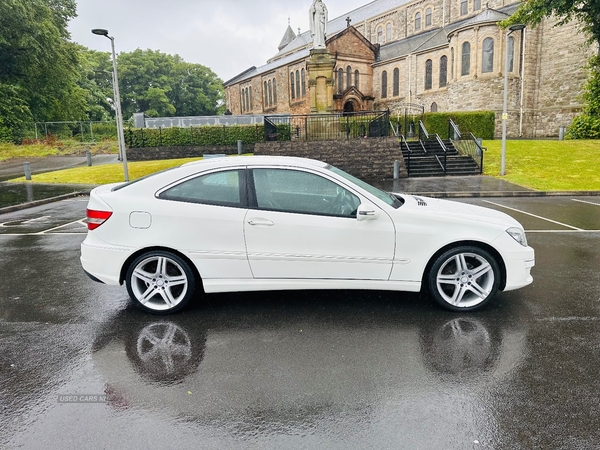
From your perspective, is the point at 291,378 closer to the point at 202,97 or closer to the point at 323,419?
the point at 323,419

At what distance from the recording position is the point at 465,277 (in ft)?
14.6

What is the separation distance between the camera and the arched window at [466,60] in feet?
132

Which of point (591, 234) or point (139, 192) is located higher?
point (139, 192)

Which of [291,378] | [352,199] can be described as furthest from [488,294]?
[291,378]

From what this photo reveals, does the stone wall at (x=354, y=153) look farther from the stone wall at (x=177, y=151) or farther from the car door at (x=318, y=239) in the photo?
the car door at (x=318, y=239)

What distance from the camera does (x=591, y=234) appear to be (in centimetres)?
827

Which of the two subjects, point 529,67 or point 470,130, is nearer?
point 470,130

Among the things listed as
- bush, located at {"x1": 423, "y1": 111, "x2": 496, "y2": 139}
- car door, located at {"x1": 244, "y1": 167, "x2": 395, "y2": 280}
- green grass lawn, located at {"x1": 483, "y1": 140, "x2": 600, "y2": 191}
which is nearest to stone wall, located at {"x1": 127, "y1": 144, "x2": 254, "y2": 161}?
bush, located at {"x1": 423, "y1": 111, "x2": 496, "y2": 139}

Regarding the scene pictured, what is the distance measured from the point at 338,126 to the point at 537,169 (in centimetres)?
1020

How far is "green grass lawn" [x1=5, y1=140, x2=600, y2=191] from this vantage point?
17.2 m

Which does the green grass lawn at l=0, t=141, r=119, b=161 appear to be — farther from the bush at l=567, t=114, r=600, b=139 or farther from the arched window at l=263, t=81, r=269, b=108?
the bush at l=567, t=114, r=600, b=139

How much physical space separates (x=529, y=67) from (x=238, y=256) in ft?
144

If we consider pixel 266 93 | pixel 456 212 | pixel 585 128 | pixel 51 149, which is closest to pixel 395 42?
pixel 266 93

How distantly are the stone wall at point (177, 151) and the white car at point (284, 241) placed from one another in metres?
26.3
